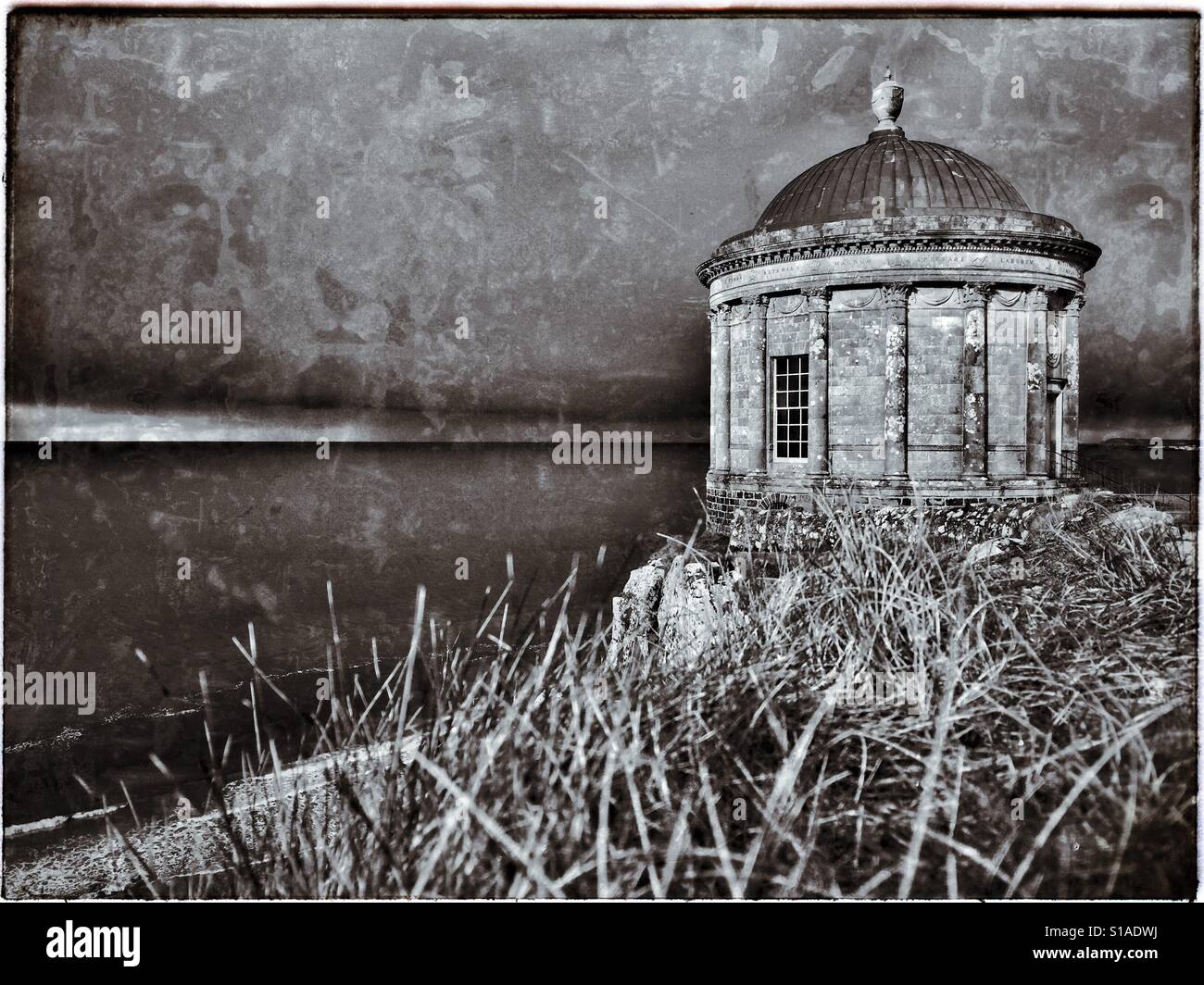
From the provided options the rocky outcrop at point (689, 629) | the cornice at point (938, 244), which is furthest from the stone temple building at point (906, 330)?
the rocky outcrop at point (689, 629)

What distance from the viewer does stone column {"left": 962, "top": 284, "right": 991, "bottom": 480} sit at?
13.9 metres

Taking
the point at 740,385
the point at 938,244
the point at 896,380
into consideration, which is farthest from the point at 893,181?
the point at 740,385

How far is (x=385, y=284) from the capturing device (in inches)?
661

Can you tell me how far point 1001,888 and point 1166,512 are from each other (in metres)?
4.19

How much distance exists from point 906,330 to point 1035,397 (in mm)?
2884

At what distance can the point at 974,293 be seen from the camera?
13828 mm

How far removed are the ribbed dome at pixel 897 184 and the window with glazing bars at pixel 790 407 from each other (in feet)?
8.84

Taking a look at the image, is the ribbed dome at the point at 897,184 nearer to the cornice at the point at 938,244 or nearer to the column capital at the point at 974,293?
the cornice at the point at 938,244

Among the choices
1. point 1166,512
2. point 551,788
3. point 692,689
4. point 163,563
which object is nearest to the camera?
point 551,788

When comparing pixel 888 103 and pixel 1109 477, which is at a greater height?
pixel 888 103

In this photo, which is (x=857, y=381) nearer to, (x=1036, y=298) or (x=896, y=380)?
(x=896, y=380)
